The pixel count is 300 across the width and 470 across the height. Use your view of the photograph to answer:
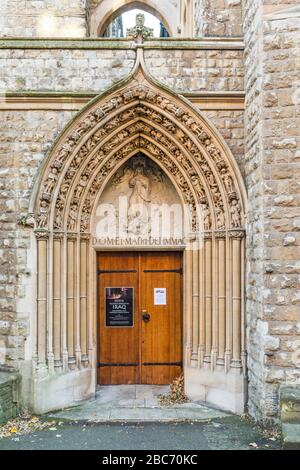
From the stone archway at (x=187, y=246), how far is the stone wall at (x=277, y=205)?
0.72 metres

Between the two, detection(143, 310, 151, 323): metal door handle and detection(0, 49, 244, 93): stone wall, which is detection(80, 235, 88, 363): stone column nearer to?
detection(143, 310, 151, 323): metal door handle

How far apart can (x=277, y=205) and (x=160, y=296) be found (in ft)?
8.02

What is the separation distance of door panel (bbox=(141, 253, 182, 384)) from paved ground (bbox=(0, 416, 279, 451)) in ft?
4.45

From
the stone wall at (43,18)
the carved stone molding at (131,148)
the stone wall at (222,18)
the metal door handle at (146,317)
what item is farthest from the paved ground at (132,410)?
the stone wall at (43,18)

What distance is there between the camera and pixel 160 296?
22.9 ft

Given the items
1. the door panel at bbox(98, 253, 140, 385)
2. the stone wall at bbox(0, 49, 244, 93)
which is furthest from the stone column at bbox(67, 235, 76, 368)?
the stone wall at bbox(0, 49, 244, 93)

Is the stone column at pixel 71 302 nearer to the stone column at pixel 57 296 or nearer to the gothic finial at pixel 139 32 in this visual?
the stone column at pixel 57 296

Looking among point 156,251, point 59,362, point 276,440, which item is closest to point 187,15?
point 156,251

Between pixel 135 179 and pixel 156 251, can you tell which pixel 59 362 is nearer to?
pixel 156 251

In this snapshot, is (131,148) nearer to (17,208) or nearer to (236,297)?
(17,208)

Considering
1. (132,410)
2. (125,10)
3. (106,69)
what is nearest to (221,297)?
(132,410)

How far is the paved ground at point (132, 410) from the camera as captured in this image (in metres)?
5.85
